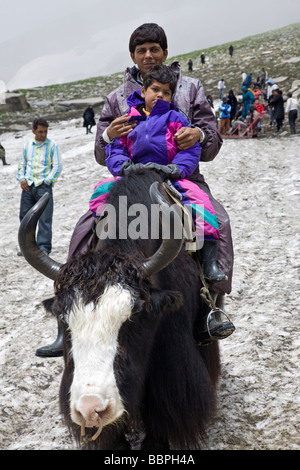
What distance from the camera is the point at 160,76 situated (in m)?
4.08

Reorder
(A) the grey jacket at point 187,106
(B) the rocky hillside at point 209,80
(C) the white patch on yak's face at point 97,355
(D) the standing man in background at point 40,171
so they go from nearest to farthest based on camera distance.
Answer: (C) the white patch on yak's face at point 97,355, (A) the grey jacket at point 187,106, (D) the standing man in background at point 40,171, (B) the rocky hillside at point 209,80

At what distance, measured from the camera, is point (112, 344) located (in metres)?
2.90

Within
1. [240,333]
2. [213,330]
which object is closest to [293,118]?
[240,333]

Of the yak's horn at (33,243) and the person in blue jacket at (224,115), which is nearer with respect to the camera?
the yak's horn at (33,243)

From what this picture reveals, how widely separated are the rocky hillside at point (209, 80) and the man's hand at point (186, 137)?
90.2ft

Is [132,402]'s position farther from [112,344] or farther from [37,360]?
[37,360]

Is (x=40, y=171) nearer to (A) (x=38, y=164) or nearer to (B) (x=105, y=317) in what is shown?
(A) (x=38, y=164)

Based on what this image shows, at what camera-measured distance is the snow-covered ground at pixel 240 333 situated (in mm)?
4207

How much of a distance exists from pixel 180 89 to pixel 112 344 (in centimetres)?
244

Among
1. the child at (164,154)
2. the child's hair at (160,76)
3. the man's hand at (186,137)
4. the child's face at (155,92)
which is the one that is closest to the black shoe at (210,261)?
the child at (164,154)

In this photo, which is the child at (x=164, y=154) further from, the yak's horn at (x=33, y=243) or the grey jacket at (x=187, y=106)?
the yak's horn at (x=33, y=243)

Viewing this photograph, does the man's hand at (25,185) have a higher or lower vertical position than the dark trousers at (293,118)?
higher
